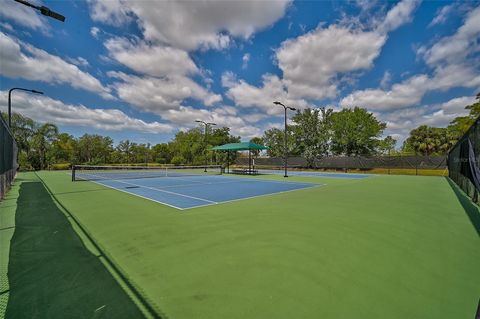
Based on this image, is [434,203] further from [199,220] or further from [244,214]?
[199,220]

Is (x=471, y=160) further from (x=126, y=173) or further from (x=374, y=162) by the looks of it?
(x=126, y=173)

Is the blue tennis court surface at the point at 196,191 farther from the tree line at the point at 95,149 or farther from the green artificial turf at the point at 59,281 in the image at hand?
the tree line at the point at 95,149

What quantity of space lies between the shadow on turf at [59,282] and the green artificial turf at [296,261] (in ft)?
1.01

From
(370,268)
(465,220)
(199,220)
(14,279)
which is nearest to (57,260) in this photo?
(14,279)

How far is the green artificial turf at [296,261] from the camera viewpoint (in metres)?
2.29

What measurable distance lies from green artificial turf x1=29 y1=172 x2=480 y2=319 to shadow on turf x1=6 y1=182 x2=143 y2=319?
1.01 feet

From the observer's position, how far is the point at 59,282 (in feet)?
8.86

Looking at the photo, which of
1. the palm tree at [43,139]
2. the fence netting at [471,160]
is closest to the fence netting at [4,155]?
the fence netting at [471,160]

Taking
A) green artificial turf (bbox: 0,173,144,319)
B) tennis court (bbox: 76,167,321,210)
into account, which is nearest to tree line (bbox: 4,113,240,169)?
tennis court (bbox: 76,167,321,210)

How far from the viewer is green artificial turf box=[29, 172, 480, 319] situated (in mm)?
2295

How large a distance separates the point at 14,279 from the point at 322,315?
11.7 feet

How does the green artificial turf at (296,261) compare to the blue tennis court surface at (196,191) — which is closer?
the green artificial turf at (296,261)

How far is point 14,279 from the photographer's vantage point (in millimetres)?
2781

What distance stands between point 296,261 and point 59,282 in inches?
118
